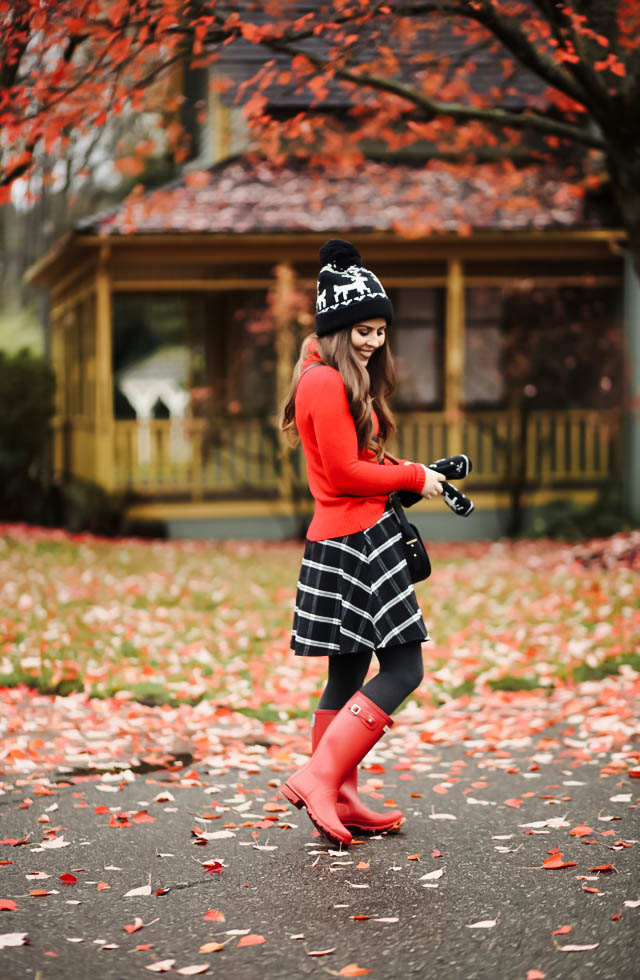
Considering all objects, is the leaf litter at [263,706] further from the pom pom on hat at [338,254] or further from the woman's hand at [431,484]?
the pom pom on hat at [338,254]

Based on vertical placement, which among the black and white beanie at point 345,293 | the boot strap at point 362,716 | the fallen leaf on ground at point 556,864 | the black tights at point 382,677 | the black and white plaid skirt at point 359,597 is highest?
the black and white beanie at point 345,293

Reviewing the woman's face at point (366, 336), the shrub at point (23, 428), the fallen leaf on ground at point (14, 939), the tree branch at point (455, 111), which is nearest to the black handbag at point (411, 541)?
the woman's face at point (366, 336)

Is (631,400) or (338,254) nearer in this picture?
(338,254)

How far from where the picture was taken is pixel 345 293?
4062 mm

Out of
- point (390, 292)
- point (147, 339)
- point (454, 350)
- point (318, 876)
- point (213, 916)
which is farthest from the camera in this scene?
point (147, 339)

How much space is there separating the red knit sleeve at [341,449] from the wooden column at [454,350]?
10904 millimetres

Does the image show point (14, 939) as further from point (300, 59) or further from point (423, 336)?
point (423, 336)

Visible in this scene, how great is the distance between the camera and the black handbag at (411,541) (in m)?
4.15

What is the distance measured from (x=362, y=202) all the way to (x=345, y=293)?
35.9 feet

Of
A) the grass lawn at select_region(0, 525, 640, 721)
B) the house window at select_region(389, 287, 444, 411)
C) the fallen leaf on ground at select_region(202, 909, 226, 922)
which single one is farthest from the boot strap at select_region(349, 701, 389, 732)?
the house window at select_region(389, 287, 444, 411)

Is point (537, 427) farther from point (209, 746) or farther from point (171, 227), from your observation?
point (209, 746)

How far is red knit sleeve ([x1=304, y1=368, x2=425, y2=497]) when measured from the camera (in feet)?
13.0

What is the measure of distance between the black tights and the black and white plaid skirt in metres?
0.10

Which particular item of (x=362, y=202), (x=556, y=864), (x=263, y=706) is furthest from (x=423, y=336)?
(x=556, y=864)
